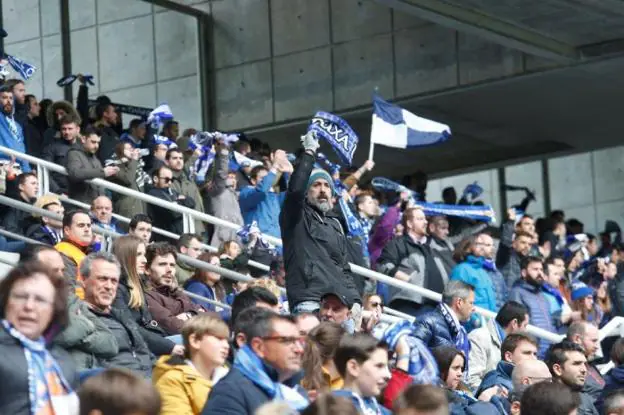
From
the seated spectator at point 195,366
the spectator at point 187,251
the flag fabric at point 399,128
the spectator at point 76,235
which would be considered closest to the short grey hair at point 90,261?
the seated spectator at point 195,366

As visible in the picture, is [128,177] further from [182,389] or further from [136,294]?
[182,389]

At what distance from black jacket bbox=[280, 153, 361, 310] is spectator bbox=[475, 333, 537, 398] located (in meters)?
1.04

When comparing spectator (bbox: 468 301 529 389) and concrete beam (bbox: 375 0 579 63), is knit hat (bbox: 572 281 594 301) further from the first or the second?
concrete beam (bbox: 375 0 579 63)

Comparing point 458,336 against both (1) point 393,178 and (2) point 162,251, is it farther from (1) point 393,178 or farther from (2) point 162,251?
(1) point 393,178

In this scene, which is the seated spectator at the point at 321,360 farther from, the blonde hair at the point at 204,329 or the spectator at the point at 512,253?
the spectator at the point at 512,253

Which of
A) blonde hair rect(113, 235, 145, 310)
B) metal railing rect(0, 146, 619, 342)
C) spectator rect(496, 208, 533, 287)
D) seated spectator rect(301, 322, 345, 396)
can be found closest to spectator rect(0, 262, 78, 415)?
seated spectator rect(301, 322, 345, 396)

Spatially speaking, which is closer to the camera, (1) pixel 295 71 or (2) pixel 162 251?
(2) pixel 162 251

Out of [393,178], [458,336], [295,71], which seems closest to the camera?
[458,336]

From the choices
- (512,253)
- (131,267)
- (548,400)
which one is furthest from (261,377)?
(512,253)

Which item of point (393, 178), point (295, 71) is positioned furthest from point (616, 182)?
point (295, 71)

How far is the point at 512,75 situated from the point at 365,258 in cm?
659

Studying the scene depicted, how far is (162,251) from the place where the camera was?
12102 millimetres

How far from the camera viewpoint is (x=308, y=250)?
1194cm

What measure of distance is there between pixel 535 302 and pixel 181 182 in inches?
145
